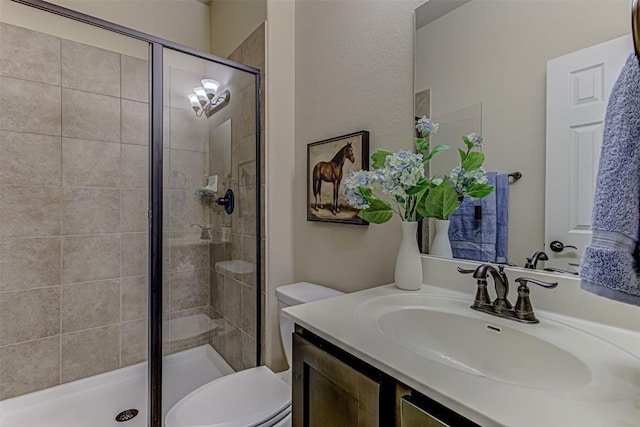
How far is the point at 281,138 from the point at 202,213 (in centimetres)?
62

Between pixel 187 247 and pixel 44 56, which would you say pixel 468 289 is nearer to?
pixel 187 247

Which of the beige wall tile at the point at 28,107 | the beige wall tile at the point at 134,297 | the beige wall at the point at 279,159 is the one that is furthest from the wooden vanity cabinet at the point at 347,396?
the beige wall tile at the point at 28,107

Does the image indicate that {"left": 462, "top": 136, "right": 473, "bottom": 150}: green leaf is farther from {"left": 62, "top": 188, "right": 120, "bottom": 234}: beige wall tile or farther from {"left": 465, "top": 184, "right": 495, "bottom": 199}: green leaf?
{"left": 62, "top": 188, "right": 120, "bottom": 234}: beige wall tile

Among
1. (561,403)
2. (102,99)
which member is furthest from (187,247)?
(561,403)

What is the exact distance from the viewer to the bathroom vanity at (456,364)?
46 cm

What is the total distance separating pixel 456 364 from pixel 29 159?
2228mm

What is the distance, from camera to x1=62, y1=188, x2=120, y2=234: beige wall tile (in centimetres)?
178

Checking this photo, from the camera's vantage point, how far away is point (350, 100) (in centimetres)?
142

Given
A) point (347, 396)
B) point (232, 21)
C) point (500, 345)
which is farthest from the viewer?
point (232, 21)

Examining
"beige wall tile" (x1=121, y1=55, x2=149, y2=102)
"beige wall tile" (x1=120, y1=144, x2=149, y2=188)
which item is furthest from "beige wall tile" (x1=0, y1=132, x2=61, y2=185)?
"beige wall tile" (x1=121, y1=55, x2=149, y2=102)

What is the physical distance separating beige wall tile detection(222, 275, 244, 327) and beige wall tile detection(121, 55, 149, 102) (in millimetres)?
1241

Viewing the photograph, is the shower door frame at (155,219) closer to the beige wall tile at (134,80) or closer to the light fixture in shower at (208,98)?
the light fixture in shower at (208,98)

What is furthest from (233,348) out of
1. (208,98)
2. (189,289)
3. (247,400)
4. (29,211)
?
(208,98)

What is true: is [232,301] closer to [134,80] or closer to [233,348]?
[233,348]
